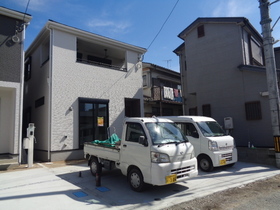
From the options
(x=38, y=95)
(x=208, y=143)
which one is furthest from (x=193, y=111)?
(x=38, y=95)

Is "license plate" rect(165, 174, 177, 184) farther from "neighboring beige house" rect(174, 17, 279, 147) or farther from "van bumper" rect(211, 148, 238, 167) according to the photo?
"neighboring beige house" rect(174, 17, 279, 147)

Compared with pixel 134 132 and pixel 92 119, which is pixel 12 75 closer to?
pixel 92 119

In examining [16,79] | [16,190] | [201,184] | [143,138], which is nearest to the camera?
[143,138]

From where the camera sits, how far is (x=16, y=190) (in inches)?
219

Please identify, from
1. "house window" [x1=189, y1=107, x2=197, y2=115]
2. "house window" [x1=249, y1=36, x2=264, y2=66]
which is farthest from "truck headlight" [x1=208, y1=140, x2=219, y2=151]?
"house window" [x1=249, y1=36, x2=264, y2=66]

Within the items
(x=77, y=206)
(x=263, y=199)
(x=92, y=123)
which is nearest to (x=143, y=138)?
(x=77, y=206)

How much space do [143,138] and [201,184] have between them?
236cm

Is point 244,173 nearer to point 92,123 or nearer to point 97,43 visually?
point 92,123

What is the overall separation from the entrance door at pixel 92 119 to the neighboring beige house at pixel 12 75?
2.84m

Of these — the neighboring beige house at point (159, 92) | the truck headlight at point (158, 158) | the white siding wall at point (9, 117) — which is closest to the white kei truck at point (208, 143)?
the truck headlight at point (158, 158)

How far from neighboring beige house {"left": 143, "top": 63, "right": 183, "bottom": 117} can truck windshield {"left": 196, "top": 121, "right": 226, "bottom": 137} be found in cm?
754

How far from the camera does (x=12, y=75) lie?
8.80 meters

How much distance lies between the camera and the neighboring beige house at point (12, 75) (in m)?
8.59

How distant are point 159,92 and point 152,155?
456 inches
